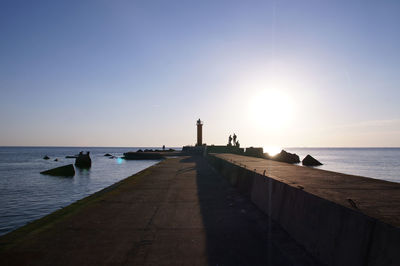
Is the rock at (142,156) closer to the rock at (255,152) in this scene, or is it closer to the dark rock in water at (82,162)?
the dark rock in water at (82,162)

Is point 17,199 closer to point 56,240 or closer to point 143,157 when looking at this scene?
point 56,240

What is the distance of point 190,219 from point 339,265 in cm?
433

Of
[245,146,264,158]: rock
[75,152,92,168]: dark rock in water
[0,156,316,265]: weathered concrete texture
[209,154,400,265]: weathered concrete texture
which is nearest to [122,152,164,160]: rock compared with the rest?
[75,152,92,168]: dark rock in water

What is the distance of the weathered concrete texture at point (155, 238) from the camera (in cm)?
479

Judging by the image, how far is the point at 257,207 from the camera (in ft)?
28.9

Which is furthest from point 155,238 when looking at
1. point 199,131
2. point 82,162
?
point 199,131

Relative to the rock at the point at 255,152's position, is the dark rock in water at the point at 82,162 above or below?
below


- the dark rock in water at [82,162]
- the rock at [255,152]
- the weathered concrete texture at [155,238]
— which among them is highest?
the rock at [255,152]

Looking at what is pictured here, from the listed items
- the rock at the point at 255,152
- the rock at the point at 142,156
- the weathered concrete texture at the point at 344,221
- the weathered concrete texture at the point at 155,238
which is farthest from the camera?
the rock at the point at 142,156

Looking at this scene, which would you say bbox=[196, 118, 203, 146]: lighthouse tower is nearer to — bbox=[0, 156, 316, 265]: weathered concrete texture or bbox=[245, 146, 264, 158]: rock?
bbox=[245, 146, 264, 158]: rock

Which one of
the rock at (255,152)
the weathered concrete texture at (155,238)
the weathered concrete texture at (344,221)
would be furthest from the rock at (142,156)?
the weathered concrete texture at (344,221)

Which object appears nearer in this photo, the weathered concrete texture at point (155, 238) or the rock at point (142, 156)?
the weathered concrete texture at point (155, 238)

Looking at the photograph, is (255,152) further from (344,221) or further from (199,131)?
(344,221)

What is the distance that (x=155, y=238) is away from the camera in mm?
5918
